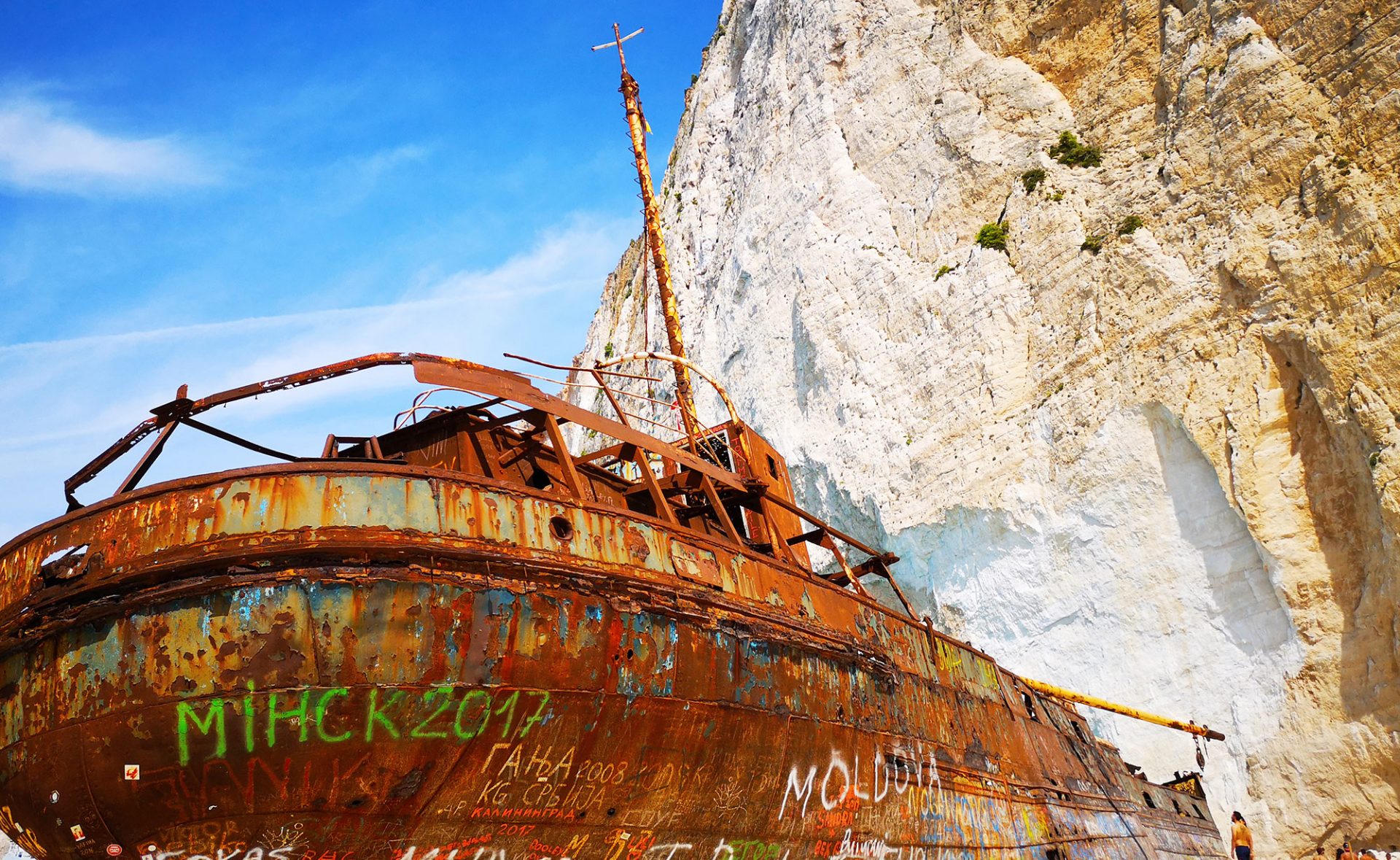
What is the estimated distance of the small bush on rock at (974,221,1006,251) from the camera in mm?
26375

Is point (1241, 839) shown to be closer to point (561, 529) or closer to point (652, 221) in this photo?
point (561, 529)

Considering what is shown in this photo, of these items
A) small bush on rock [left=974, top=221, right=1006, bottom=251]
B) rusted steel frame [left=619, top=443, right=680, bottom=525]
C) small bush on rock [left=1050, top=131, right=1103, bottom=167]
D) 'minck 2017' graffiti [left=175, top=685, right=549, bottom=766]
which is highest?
small bush on rock [left=1050, top=131, right=1103, bottom=167]

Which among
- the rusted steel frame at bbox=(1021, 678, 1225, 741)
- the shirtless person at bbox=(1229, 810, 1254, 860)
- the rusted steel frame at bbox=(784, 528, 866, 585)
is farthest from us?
the rusted steel frame at bbox=(1021, 678, 1225, 741)

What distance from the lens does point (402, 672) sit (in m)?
7.20

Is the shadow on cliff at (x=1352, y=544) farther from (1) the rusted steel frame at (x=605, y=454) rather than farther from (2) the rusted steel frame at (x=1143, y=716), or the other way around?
(1) the rusted steel frame at (x=605, y=454)

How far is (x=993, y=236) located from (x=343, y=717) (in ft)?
76.2

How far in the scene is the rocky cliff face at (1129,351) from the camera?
18.1m

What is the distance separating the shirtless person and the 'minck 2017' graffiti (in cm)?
1398

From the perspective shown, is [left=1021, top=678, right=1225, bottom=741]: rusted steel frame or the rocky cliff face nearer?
[left=1021, top=678, right=1225, bottom=741]: rusted steel frame

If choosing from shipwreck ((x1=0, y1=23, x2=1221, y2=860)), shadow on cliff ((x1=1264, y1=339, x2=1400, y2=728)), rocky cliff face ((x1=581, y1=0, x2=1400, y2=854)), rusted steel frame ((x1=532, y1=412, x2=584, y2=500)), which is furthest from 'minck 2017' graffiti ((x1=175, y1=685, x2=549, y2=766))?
shadow on cliff ((x1=1264, y1=339, x2=1400, y2=728))

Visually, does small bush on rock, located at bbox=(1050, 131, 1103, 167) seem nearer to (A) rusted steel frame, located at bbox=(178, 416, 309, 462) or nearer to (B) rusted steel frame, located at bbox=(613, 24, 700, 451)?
(B) rusted steel frame, located at bbox=(613, 24, 700, 451)

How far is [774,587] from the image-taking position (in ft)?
34.1

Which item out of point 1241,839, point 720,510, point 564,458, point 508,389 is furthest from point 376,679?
point 1241,839

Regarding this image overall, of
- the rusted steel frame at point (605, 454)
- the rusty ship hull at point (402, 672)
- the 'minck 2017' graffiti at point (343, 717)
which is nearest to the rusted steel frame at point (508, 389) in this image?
the rusty ship hull at point (402, 672)
